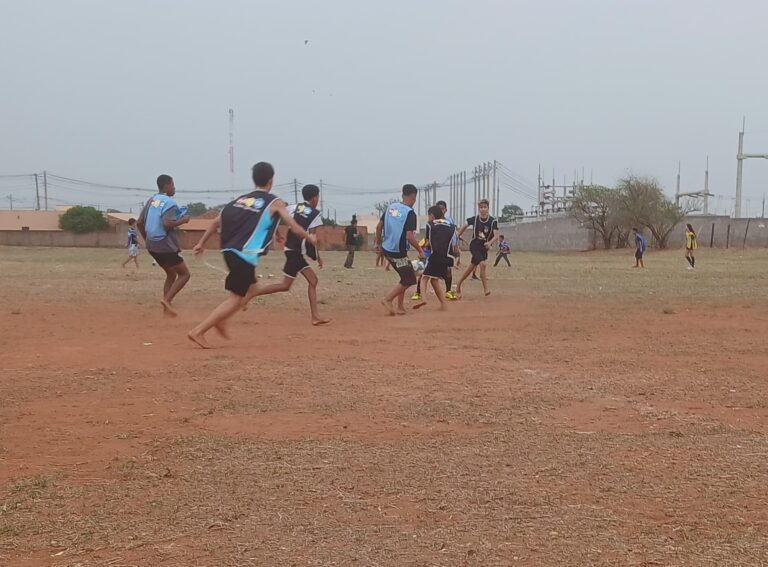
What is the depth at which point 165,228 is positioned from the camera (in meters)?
9.93

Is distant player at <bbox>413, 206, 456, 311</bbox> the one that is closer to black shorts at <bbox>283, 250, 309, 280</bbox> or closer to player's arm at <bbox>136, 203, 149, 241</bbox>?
black shorts at <bbox>283, 250, 309, 280</bbox>

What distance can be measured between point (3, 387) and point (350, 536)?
12.4ft

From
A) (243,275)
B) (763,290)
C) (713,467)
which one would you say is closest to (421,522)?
(713,467)

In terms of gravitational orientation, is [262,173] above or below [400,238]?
above

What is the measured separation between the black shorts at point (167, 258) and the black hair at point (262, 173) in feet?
10.1

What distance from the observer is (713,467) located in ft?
12.4

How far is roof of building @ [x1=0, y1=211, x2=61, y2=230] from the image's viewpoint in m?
84.8

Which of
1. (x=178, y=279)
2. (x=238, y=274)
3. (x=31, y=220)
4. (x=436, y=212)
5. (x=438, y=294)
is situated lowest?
(x=438, y=294)

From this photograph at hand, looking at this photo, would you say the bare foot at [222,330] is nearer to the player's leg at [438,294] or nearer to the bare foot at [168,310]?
the bare foot at [168,310]

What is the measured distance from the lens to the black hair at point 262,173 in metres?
7.31

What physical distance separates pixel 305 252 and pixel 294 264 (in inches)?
8.8

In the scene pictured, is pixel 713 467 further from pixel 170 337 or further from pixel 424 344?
pixel 170 337

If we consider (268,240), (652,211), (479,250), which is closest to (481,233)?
(479,250)

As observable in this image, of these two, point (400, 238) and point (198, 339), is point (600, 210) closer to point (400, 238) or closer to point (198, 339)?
point (400, 238)
